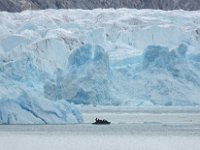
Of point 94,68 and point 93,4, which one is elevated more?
point 93,4

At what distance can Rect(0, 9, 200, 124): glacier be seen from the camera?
1855 inches

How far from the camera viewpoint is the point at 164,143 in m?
41.3

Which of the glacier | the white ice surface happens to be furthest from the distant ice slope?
the white ice surface

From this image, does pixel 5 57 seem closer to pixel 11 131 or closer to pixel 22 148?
pixel 11 131

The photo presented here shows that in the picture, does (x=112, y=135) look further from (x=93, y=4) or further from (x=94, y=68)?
(x=93, y=4)

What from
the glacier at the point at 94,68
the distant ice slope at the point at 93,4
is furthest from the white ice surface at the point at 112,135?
the distant ice slope at the point at 93,4

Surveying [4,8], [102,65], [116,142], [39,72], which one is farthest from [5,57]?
[4,8]

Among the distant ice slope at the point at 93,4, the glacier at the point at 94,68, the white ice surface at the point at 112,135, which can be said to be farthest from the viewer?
the distant ice slope at the point at 93,4

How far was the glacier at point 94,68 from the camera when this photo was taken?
155 ft

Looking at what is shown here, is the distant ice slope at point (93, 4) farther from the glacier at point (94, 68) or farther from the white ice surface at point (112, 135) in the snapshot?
the white ice surface at point (112, 135)

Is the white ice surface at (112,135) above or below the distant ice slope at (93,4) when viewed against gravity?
below

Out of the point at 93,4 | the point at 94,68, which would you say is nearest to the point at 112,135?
the point at 94,68

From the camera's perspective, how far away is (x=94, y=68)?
58.9 meters

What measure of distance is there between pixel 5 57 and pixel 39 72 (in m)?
4.47
